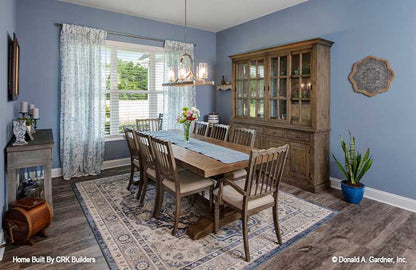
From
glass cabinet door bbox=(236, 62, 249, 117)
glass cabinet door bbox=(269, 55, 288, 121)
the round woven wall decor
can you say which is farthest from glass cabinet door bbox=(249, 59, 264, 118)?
the round woven wall decor

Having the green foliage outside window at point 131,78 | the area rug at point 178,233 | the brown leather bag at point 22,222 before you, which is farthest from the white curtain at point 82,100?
the brown leather bag at point 22,222

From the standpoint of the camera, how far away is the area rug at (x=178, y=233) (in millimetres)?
2062

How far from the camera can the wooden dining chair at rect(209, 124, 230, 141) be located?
11.8 ft

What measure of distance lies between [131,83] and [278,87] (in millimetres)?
2789

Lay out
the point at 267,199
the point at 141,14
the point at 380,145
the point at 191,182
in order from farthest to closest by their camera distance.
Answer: the point at 141,14 → the point at 380,145 → the point at 191,182 → the point at 267,199

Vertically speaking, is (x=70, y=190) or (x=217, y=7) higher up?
(x=217, y=7)

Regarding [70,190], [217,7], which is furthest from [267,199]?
[217,7]

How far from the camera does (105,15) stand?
14.5 ft

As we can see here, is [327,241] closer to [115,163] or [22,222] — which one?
[22,222]

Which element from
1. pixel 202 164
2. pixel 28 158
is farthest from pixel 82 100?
pixel 202 164

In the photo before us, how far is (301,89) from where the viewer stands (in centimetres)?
369

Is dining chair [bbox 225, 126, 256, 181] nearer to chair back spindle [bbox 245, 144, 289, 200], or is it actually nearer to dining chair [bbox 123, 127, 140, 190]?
chair back spindle [bbox 245, 144, 289, 200]

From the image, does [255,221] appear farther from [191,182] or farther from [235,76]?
[235,76]

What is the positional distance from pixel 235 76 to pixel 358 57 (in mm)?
2093
